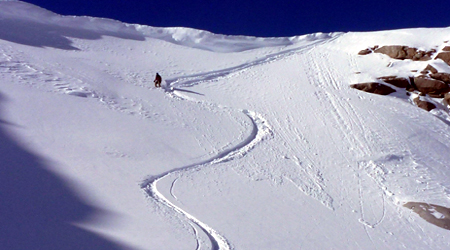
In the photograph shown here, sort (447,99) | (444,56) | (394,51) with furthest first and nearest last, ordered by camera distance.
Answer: (394,51)
(444,56)
(447,99)

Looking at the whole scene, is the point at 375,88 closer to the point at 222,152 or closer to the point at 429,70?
the point at 429,70

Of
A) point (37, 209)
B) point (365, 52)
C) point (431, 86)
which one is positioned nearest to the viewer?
point (37, 209)

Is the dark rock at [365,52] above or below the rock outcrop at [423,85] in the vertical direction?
above

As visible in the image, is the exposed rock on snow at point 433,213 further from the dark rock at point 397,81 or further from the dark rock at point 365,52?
the dark rock at point 365,52

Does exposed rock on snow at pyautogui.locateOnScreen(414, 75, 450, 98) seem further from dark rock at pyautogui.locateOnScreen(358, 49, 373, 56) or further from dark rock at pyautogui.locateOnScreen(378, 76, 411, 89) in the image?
dark rock at pyautogui.locateOnScreen(358, 49, 373, 56)

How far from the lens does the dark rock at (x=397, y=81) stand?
16797 mm

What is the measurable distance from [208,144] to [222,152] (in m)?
0.57

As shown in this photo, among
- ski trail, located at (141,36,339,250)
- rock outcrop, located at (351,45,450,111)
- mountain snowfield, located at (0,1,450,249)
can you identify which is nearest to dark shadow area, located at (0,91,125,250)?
mountain snowfield, located at (0,1,450,249)

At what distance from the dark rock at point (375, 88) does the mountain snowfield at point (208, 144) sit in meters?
0.40

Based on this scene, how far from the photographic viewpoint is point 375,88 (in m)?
16.5

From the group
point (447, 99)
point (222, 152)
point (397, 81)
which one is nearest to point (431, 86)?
point (447, 99)

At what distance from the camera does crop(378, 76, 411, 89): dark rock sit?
55.1ft

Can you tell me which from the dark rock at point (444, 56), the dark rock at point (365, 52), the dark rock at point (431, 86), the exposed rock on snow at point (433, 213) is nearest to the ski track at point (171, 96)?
the exposed rock on snow at point (433, 213)

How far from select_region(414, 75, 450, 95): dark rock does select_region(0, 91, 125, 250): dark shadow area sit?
13.1 metres
